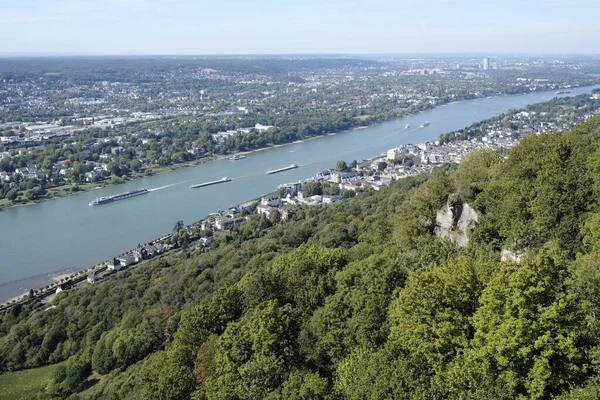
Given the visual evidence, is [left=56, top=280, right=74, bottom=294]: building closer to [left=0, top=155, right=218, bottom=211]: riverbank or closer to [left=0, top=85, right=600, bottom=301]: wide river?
[left=0, top=85, right=600, bottom=301]: wide river

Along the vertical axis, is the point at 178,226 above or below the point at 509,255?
below

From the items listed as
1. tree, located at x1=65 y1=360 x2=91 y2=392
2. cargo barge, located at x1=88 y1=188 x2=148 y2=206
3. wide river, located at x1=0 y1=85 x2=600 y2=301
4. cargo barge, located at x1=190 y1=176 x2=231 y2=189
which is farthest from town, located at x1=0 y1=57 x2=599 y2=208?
tree, located at x1=65 y1=360 x2=91 y2=392

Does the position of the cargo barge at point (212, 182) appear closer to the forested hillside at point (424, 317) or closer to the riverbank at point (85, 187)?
the riverbank at point (85, 187)

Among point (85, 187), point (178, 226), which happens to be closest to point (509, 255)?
point (178, 226)

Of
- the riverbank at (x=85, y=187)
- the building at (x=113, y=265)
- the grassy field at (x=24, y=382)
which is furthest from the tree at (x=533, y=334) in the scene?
the riverbank at (x=85, y=187)

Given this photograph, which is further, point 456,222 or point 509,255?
point 456,222

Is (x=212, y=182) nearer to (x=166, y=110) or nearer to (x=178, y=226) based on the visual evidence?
(x=178, y=226)

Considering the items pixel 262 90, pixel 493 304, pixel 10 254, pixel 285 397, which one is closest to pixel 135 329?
pixel 285 397
